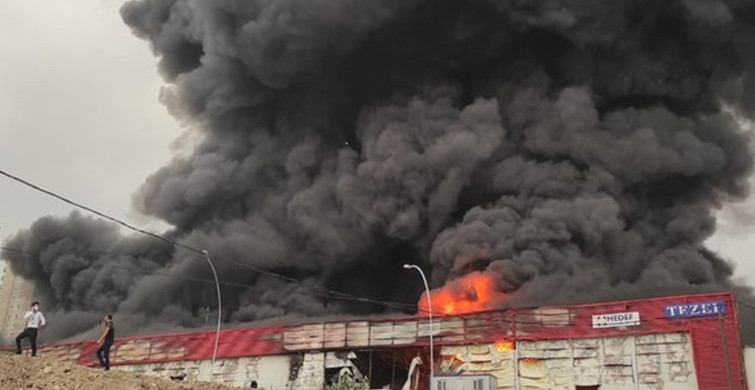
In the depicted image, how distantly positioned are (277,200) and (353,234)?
875 cm

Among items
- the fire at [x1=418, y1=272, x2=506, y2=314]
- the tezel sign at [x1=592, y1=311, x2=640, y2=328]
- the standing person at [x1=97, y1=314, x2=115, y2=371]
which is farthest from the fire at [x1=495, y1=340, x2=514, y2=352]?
the standing person at [x1=97, y1=314, x2=115, y2=371]

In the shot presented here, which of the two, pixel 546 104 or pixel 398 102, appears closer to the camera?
pixel 546 104

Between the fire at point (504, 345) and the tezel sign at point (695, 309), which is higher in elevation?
the tezel sign at point (695, 309)

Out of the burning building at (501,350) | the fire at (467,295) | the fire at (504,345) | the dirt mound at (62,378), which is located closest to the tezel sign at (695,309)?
the burning building at (501,350)

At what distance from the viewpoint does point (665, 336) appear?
120 feet

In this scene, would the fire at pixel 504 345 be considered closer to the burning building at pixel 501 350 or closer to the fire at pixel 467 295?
the burning building at pixel 501 350

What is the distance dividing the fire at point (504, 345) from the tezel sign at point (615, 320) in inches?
189

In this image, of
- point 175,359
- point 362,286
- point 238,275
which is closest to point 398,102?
point 362,286

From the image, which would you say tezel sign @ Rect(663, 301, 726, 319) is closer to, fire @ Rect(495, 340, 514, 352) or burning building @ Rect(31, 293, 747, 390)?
burning building @ Rect(31, 293, 747, 390)

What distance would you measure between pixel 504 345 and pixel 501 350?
0.34 meters

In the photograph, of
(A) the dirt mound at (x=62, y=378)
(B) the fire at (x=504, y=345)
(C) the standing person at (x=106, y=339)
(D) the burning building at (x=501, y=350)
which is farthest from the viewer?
(B) the fire at (x=504, y=345)

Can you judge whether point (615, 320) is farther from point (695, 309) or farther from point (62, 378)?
point (62, 378)

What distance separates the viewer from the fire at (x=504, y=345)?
4023 centimetres

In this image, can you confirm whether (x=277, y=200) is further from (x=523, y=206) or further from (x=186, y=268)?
(x=523, y=206)
